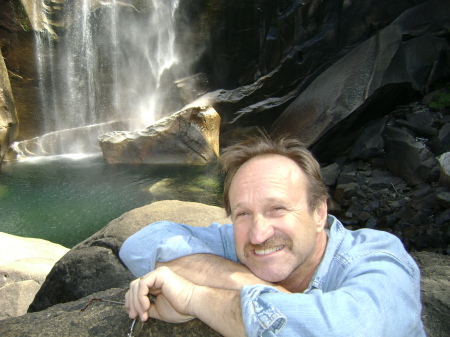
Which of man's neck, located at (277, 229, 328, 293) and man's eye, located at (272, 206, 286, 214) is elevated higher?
man's eye, located at (272, 206, 286, 214)

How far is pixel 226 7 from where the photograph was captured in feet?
35.1

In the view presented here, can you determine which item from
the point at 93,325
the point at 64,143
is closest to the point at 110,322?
the point at 93,325

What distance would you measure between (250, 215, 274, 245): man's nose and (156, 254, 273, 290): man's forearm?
0.43ft

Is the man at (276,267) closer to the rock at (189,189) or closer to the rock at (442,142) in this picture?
the rock at (189,189)

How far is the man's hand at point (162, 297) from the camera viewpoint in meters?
1.40

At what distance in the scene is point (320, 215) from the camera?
1.77m

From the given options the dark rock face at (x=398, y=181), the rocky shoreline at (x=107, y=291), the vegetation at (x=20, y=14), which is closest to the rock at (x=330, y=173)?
the dark rock face at (x=398, y=181)

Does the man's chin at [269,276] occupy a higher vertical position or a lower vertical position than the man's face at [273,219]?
lower

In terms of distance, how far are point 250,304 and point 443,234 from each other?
17.4 ft

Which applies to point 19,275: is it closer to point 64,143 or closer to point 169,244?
point 169,244

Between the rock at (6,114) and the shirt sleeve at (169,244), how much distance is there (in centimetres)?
1051

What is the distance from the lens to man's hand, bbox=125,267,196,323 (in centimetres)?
140

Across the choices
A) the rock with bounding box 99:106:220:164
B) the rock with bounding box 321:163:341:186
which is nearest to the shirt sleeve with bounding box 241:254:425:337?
the rock with bounding box 321:163:341:186

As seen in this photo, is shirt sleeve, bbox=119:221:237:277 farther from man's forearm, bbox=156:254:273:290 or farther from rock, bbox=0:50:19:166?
rock, bbox=0:50:19:166
